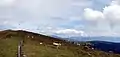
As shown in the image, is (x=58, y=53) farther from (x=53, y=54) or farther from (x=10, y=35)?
(x=10, y=35)

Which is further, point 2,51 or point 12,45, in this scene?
point 12,45

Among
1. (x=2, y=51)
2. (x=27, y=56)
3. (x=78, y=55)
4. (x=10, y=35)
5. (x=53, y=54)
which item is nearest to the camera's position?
(x=27, y=56)

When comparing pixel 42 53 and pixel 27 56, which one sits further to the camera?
pixel 42 53

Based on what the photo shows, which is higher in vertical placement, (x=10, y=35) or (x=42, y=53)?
(x=10, y=35)

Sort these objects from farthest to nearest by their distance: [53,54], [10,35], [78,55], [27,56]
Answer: [10,35]
[78,55]
[53,54]
[27,56]

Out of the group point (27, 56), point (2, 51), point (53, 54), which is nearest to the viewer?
point (27, 56)

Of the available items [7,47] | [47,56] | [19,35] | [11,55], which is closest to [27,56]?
[11,55]

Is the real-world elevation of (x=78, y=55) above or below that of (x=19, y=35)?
below

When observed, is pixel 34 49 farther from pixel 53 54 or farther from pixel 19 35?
pixel 19 35

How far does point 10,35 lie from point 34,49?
39.0m

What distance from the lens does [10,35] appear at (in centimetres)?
14375

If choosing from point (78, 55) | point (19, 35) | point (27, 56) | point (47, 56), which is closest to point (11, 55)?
point (27, 56)

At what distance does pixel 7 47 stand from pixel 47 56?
17.5 meters

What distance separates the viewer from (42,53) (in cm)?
10325
